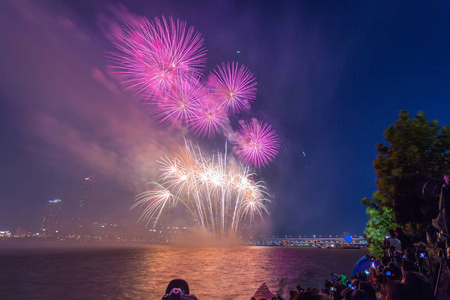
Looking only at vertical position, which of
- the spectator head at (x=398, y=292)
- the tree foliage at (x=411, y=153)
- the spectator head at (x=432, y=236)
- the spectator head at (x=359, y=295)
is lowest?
the spectator head at (x=359, y=295)

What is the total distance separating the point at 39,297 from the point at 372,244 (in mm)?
29216

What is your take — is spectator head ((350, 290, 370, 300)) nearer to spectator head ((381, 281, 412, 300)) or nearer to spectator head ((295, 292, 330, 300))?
spectator head ((381, 281, 412, 300))

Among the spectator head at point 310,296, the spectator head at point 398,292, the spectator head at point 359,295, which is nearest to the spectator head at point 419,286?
the spectator head at point 398,292

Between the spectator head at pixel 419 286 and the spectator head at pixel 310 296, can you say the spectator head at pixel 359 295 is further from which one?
the spectator head at pixel 310 296

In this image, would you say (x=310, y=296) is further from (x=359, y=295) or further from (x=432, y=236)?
(x=432, y=236)

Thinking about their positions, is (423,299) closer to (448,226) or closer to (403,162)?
(448,226)

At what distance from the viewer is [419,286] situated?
607cm

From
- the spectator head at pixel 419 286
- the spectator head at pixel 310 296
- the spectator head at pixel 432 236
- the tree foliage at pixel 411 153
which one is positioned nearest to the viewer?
the spectator head at pixel 310 296

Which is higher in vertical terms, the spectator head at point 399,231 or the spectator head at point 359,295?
the spectator head at point 399,231

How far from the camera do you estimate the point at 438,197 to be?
7070 mm

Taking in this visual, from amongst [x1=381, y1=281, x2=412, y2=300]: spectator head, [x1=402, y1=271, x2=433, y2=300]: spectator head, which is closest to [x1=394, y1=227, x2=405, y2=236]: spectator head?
[x1=402, y1=271, x2=433, y2=300]: spectator head

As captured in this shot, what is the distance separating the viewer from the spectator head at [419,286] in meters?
6.04

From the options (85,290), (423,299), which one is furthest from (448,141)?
(85,290)

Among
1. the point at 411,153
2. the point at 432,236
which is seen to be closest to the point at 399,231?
the point at 432,236
